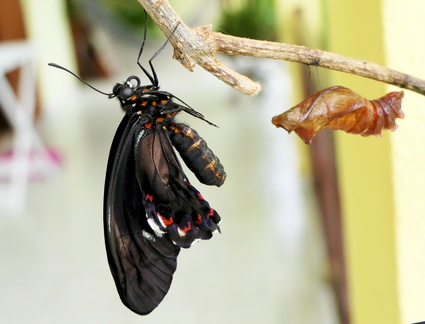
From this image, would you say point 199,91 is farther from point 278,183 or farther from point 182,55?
point 182,55

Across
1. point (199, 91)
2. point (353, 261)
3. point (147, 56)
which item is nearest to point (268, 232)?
point (353, 261)

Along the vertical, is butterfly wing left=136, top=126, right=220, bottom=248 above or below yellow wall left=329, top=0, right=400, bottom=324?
below

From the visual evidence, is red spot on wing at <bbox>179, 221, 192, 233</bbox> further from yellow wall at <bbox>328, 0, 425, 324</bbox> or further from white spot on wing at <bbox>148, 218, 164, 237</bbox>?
yellow wall at <bbox>328, 0, 425, 324</bbox>

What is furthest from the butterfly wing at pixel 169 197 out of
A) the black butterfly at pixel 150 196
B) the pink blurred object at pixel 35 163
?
the pink blurred object at pixel 35 163

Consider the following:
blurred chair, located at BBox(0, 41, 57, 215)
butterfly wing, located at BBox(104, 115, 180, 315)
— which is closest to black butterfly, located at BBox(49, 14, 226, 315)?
butterfly wing, located at BBox(104, 115, 180, 315)

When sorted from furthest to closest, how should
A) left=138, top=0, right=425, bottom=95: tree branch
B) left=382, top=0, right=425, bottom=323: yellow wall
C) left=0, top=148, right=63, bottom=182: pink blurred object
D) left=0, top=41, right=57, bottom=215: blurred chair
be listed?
left=0, top=148, right=63, bottom=182: pink blurred object < left=0, top=41, right=57, bottom=215: blurred chair < left=382, top=0, right=425, bottom=323: yellow wall < left=138, top=0, right=425, bottom=95: tree branch

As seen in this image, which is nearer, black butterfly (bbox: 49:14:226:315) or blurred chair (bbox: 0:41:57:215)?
black butterfly (bbox: 49:14:226:315)
